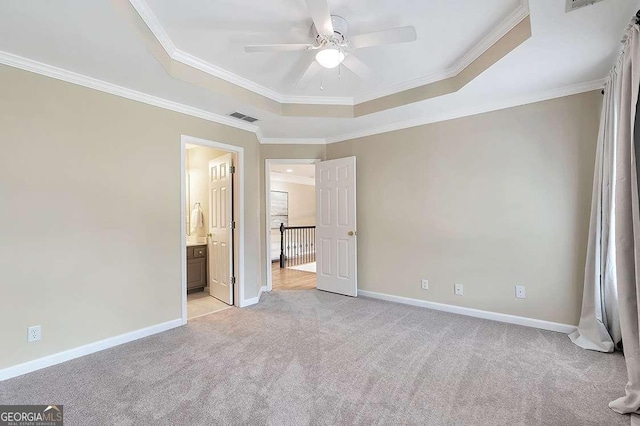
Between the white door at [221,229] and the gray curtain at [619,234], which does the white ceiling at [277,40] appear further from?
the white door at [221,229]

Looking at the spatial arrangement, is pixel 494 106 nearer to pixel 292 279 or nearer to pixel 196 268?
pixel 292 279

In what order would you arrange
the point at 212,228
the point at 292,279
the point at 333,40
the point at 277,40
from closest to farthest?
the point at 333,40, the point at 277,40, the point at 212,228, the point at 292,279

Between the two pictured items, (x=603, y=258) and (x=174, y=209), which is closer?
(x=603, y=258)

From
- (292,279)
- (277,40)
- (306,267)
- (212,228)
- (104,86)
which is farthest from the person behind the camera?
(306,267)

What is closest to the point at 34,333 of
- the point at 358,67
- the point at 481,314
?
the point at 358,67

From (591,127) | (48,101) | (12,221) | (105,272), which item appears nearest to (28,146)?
(48,101)

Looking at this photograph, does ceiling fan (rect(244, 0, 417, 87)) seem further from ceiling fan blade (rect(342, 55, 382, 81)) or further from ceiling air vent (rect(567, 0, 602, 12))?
ceiling air vent (rect(567, 0, 602, 12))

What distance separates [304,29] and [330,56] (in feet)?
1.06

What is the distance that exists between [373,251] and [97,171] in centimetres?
345

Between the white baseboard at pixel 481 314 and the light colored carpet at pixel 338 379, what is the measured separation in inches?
4.2

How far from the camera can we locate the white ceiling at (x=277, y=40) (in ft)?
6.13

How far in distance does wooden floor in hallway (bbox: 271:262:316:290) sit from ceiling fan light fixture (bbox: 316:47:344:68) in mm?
3586

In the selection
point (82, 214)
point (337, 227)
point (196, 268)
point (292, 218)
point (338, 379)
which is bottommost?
point (338, 379)

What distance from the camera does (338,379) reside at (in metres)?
2.18
